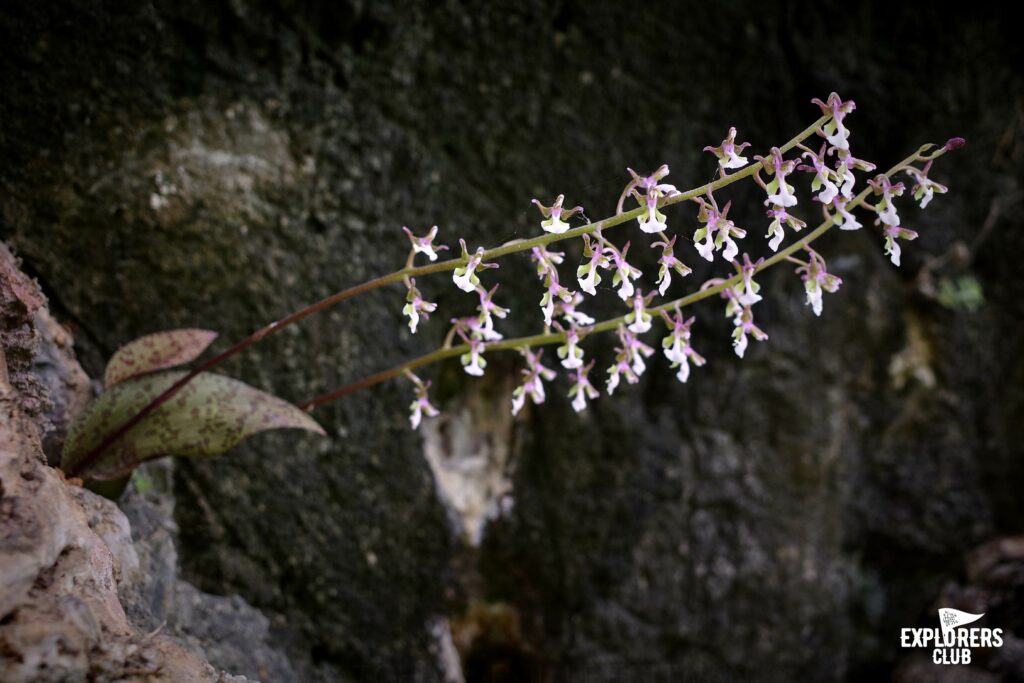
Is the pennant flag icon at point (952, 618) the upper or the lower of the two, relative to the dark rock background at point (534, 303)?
lower

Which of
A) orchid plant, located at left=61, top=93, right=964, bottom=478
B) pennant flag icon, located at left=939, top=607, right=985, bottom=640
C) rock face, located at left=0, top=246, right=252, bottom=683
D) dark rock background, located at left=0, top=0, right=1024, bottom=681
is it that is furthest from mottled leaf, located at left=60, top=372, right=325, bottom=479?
pennant flag icon, located at left=939, top=607, right=985, bottom=640

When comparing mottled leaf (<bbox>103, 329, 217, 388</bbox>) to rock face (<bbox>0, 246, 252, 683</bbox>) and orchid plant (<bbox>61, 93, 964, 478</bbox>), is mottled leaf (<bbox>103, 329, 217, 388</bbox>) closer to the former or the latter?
orchid plant (<bbox>61, 93, 964, 478</bbox>)

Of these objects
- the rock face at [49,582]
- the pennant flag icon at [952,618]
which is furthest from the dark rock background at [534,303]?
the rock face at [49,582]

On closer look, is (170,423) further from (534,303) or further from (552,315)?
(534,303)

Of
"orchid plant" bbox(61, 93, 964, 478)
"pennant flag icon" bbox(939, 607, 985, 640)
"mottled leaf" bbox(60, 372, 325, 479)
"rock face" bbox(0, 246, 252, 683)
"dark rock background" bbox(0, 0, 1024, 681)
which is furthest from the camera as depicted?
"pennant flag icon" bbox(939, 607, 985, 640)

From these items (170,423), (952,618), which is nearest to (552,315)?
(170,423)

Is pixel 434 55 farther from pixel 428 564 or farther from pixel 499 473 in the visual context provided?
Answer: pixel 428 564

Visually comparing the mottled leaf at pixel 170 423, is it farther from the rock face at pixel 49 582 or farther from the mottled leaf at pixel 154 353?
the rock face at pixel 49 582
